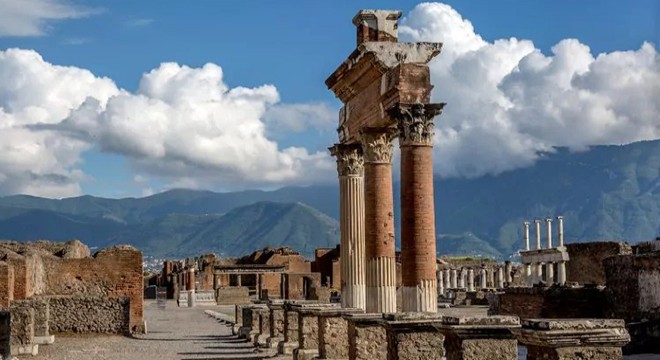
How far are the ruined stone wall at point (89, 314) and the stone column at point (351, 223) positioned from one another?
10303 millimetres

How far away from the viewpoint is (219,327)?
118 feet

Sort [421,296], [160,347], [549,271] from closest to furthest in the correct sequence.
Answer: [421,296] < [160,347] < [549,271]

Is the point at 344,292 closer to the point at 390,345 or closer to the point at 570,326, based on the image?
the point at 390,345

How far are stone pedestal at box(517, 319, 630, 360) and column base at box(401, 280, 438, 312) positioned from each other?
808 cm

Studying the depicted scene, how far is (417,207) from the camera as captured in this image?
1612 cm

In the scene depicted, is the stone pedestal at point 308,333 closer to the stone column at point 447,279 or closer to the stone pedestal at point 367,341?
the stone pedestal at point 367,341

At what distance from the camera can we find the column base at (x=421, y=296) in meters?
16.1

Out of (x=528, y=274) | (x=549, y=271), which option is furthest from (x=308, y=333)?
(x=528, y=274)

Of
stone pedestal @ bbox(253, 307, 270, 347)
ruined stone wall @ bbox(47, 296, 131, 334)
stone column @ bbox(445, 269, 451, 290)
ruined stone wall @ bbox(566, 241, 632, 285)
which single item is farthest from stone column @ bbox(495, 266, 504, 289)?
ruined stone wall @ bbox(47, 296, 131, 334)

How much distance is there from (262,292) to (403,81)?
1769 inches

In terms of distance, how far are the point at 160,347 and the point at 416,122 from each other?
12.5 meters

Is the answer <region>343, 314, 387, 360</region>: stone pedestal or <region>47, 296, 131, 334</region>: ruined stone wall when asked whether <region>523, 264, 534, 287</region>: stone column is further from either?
<region>343, 314, 387, 360</region>: stone pedestal

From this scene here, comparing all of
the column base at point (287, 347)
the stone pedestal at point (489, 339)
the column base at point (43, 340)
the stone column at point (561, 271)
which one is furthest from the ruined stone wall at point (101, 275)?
the stone column at point (561, 271)

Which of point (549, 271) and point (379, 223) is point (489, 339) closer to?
point (379, 223)
